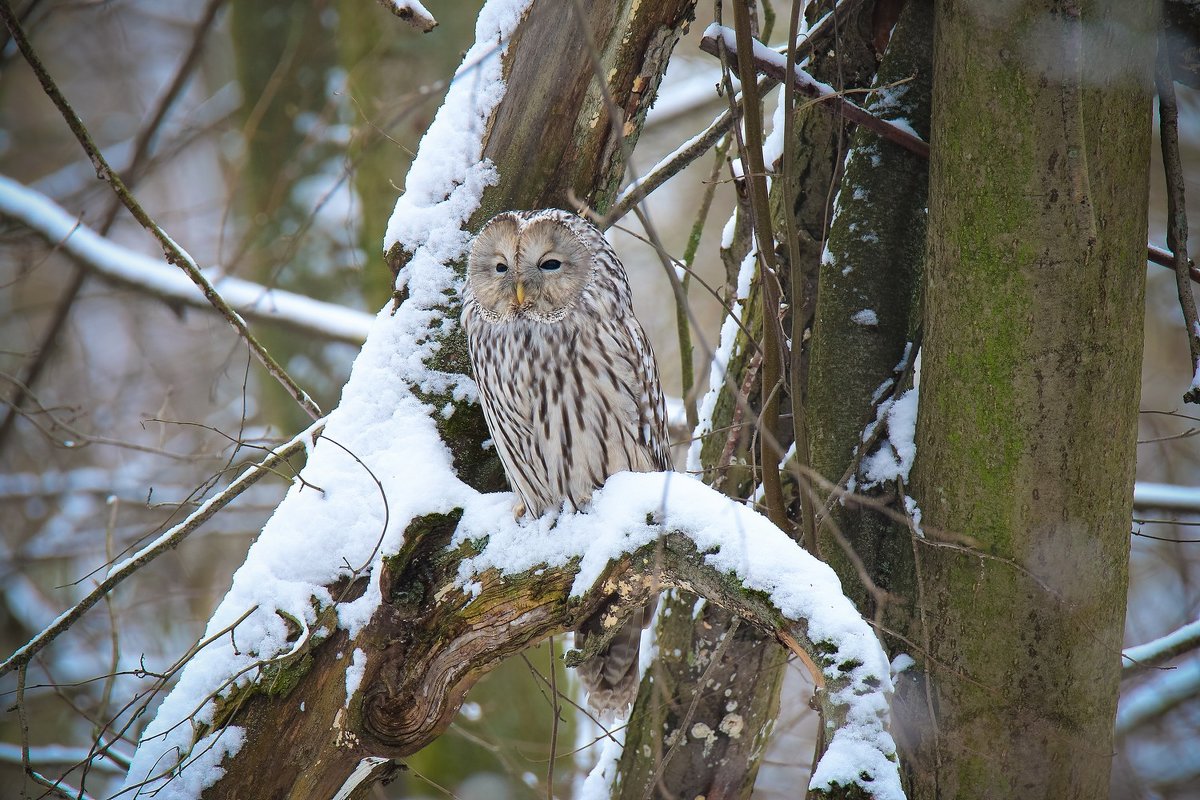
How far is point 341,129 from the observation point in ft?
16.4

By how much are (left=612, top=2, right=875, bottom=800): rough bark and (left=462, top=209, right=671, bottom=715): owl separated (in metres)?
0.30

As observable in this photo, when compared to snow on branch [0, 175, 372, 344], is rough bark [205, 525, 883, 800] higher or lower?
lower

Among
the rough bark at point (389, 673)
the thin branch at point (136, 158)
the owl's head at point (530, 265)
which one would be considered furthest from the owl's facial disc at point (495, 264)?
the thin branch at point (136, 158)

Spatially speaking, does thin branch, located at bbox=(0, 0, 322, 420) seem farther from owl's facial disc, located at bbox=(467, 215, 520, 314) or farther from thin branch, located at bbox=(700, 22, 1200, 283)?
thin branch, located at bbox=(700, 22, 1200, 283)

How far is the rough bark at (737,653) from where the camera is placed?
8.59 ft

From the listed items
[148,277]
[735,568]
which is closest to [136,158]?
[148,277]

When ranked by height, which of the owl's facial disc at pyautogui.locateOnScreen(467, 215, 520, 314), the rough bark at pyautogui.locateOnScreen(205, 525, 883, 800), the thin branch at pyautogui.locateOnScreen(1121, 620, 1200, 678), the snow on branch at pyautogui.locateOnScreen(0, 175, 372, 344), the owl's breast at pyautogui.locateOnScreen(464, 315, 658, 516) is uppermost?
the snow on branch at pyautogui.locateOnScreen(0, 175, 372, 344)

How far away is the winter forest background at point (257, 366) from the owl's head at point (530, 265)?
72 centimetres

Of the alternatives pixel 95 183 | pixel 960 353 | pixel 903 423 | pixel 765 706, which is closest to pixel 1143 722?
pixel 765 706

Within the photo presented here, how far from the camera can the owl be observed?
2.46 metres

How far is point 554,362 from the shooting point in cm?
253

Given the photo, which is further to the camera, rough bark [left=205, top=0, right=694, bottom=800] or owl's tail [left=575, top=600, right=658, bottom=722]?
owl's tail [left=575, top=600, right=658, bottom=722]

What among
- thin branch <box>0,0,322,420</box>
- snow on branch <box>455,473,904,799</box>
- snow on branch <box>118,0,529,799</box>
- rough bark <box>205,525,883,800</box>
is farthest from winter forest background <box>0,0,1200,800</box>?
snow on branch <box>455,473,904,799</box>

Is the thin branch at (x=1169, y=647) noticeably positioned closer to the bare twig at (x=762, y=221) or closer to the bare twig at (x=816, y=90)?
the bare twig at (x=762, y=221)
